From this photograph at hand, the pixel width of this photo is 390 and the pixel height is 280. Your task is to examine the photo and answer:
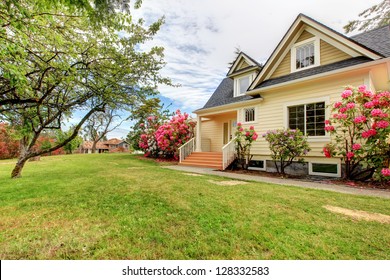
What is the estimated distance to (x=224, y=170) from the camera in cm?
965

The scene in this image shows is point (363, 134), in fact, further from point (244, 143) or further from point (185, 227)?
point (185, 227)

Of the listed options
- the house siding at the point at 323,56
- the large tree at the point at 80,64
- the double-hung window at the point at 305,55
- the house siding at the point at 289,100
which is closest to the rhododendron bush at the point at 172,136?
the house siding at the point at 289,100

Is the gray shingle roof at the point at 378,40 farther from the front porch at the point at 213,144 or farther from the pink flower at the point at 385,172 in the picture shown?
the front porch at the point at 213,144

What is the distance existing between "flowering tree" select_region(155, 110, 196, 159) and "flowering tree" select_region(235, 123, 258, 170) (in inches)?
211

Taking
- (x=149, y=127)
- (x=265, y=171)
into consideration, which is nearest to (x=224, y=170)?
(x=265, y=171)

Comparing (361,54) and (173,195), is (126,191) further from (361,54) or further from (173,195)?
(361,54)

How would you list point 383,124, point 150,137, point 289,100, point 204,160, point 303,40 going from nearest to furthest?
1. point 383,124
2. point 289,100
3. point 303,40
4. point 204,160
5. point 150,137

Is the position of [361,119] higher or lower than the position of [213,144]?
higher

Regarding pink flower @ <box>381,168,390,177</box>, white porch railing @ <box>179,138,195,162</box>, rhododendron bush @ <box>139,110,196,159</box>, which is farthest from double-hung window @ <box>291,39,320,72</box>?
rhododendron bush @ <box>139,110,196,159</box>

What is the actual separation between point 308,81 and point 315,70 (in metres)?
0.70

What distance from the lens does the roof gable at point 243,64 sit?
11.4m

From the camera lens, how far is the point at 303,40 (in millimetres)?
9047

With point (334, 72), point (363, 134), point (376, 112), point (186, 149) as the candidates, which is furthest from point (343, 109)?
point (186, 149)
